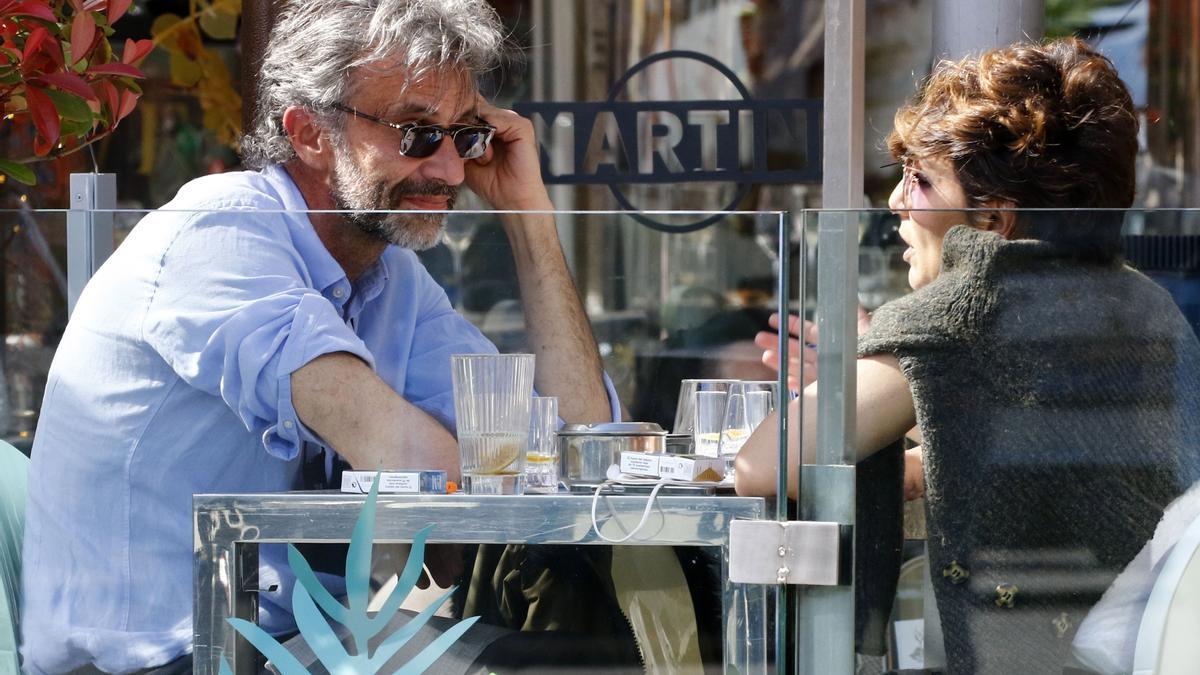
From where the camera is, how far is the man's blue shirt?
1617 mm

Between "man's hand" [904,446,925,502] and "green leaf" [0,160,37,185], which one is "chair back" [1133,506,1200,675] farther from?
"green leaf" [0,160,37,185]

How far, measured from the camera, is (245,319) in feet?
5.37

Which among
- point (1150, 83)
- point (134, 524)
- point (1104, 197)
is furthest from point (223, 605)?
point (1150, 83)

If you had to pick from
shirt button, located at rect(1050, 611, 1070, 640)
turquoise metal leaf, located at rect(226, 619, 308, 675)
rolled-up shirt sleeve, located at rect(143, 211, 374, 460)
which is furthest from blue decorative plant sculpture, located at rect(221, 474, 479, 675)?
shirt button, located at rect(1050, 611, 1070, 640)

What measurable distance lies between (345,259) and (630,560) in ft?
1.61

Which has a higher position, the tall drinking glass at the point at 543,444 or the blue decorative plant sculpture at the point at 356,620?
the tall drinking glass at the point at 543,444

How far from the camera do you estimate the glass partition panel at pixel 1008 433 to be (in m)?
1.57

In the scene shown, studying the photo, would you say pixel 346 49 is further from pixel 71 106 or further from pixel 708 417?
pixel 708 417

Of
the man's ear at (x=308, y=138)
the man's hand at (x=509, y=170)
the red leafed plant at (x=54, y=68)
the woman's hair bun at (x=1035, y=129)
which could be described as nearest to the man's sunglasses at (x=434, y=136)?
the man's ear at (x=308, y=138)

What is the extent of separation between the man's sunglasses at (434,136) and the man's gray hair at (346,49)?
62mm

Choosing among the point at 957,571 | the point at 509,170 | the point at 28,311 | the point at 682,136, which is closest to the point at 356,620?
the point at 28,311

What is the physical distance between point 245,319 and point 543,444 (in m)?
0.38

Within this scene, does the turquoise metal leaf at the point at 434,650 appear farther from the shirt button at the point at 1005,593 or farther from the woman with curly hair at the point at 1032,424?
the shirt button at the point at 1005,593

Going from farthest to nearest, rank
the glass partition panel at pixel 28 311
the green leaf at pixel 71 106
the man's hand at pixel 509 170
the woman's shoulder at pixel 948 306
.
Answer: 1. the man's hand at pixel 509 170
2. the green leaf at pixel 71 106
3. the glass partition panel at pixel 28 311
4. the woman's shoulder at pixel 948 306
